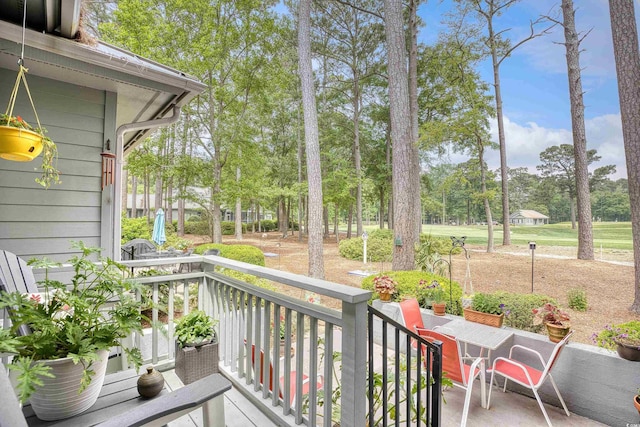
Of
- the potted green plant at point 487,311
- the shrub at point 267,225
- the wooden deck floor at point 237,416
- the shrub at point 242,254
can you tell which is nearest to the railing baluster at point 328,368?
the wooden deck floor at point 237,416

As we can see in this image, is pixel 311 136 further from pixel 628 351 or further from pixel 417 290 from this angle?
pixel 628 351

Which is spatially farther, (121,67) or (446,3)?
(446,3)

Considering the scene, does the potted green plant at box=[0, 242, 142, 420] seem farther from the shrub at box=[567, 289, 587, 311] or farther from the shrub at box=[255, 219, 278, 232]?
the shrub at box=[255, 219, 278, 232]

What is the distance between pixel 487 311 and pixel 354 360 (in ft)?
9.68

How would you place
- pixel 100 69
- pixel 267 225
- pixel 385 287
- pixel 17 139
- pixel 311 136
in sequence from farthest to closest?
pixel 267 225 → pixel 311 136 → pixel 385 287 → pixel 100 69 → pixel 17 139

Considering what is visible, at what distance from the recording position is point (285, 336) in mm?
1847

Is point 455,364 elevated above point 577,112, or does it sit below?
below

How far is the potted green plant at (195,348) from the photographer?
2242 mm

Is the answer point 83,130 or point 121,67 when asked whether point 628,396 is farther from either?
point 83,130

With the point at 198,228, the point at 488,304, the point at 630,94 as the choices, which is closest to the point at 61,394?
the point at 488,304

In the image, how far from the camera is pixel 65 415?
118 cm

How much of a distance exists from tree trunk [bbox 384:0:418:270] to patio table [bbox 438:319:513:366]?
2.45m

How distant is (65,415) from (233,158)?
1120 cm

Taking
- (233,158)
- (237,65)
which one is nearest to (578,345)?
(233,158)
